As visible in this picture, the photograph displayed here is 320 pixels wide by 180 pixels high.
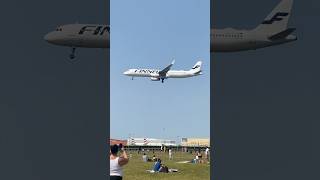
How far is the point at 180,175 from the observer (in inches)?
347

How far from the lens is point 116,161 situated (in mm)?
8094

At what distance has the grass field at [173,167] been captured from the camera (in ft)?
28.4

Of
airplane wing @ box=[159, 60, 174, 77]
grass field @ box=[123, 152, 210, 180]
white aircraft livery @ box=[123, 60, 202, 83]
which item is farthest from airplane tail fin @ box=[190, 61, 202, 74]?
grass field @ box=[123, 152, 210, 180]

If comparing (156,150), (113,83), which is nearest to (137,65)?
(113,83)

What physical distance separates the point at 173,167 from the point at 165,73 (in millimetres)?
1636

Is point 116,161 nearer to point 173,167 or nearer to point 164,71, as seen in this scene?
point 173,167

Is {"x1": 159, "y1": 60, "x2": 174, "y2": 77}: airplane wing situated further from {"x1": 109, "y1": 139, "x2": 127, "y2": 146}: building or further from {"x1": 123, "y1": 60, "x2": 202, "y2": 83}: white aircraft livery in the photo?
{"x1": 109, "y1": 139, "x2": 127, "y2": 146}: building
